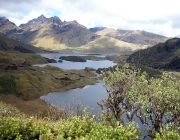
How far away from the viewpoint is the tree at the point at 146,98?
28.0 metres

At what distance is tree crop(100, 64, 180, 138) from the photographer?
2803 cm

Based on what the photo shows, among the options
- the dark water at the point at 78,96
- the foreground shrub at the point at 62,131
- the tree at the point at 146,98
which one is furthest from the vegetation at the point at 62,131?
the dark water at the point at 78,96

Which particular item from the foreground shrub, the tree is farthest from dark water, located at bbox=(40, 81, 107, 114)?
the foreground shrub

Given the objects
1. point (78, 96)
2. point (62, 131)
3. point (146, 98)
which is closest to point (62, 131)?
point (62, 131)

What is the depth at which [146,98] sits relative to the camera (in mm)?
29609

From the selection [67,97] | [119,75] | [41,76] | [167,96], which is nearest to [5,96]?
A: [67,97]

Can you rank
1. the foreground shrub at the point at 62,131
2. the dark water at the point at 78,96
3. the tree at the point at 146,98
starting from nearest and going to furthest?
1. the foreground shrub at the point at 62,131
2. the tree at the point at 146,98
3. the dark water at the point at 78,96

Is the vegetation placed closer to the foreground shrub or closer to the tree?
the foreground shrub

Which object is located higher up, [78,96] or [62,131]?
[62,131]

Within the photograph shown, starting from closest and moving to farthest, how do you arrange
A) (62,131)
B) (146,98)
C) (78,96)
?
(62,131) < (146,98) < (78,96)

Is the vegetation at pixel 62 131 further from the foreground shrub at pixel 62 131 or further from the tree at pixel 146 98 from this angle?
the tree at pixel 146 98

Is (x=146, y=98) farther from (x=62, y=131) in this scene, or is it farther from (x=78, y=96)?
(x=78, y=96)

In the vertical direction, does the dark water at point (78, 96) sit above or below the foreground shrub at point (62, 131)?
below

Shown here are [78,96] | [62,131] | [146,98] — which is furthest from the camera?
[78,96]
